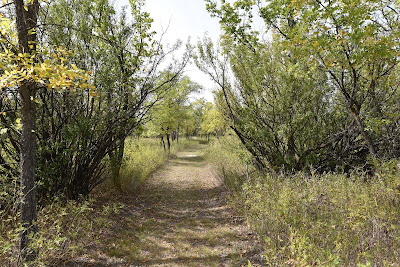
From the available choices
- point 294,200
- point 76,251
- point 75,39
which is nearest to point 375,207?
point 294,200

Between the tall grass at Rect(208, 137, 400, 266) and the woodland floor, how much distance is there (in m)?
0.52

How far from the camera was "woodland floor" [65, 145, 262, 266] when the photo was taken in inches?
143

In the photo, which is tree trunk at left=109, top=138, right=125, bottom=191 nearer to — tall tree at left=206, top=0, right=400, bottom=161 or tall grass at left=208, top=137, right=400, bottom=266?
tall grass at left=208, top=137, right=400, bottom=266

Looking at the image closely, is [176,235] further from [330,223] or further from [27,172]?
[27,172]

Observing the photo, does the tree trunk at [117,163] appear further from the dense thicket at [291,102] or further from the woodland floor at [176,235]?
the dense thicket at [291,102]

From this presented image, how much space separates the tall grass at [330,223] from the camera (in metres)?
2.59

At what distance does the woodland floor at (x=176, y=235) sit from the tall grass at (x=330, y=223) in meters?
0.52

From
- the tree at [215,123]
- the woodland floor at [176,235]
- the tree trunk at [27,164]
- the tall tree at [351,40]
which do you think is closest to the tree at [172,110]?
the tree at [215,123]

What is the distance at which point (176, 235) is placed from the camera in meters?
4.61

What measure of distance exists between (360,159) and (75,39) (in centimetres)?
789

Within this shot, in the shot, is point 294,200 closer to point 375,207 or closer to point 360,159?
point 375,207

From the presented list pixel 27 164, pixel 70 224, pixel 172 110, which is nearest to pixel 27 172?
pixel 27 164

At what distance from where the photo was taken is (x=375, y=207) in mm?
3350

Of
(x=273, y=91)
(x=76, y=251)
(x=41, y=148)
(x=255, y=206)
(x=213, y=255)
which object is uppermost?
(x=273, y=91)
